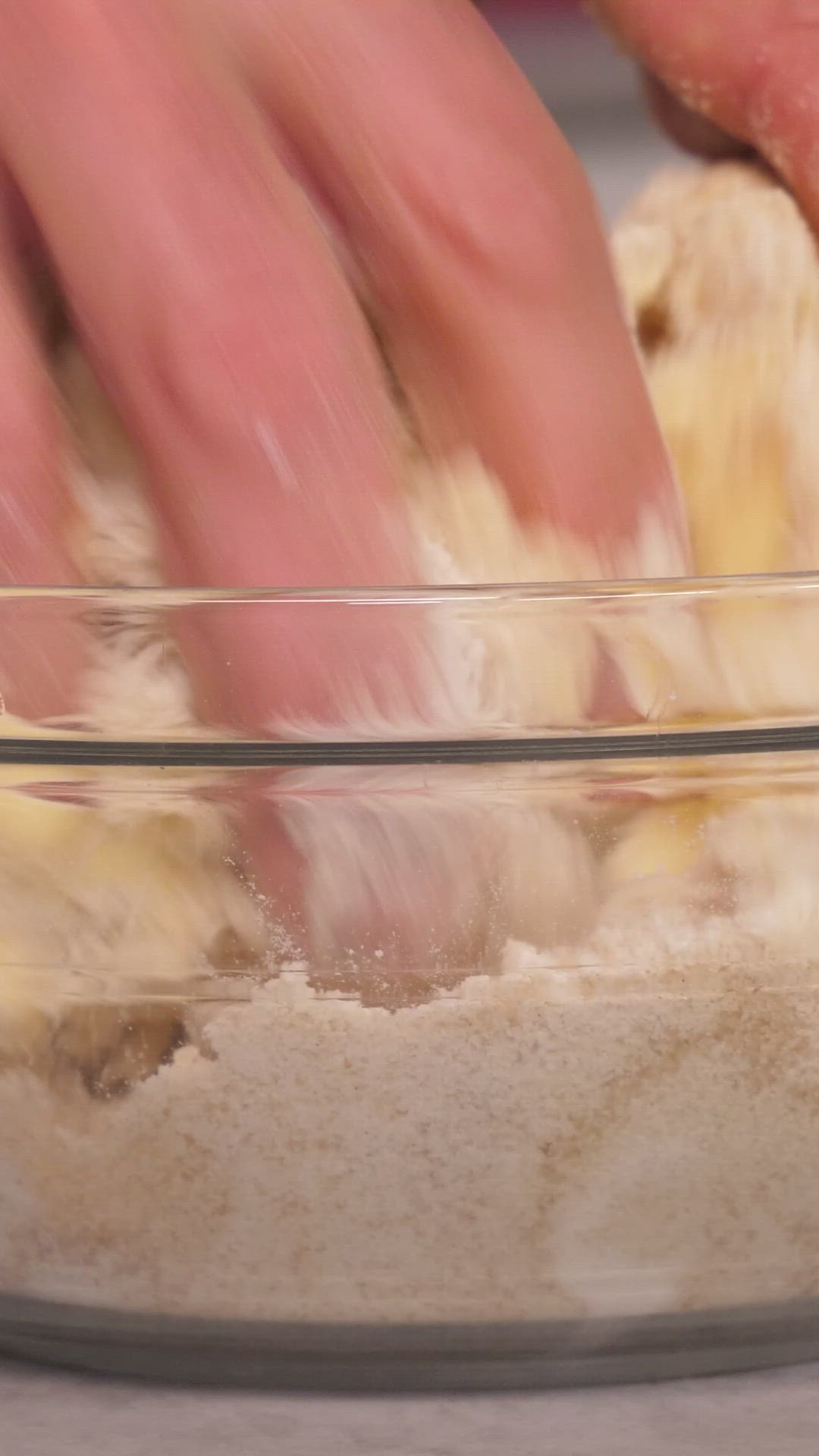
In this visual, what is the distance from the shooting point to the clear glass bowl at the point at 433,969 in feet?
0.54

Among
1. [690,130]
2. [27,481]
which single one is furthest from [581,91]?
[27,481]

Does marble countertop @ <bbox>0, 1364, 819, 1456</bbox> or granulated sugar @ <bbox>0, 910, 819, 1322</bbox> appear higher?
granulated sugar @ <bbox>0, 910, 819, 1322</bbox>

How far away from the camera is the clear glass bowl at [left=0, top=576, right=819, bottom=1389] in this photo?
17 centimetres

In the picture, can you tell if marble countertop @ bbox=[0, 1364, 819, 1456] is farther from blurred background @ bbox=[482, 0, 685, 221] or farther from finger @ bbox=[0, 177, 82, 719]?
blurred background @ bbox=[482, 0, 685, 221]

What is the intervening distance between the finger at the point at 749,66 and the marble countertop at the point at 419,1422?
0.53 feet

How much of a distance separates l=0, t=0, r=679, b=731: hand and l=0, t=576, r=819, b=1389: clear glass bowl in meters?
0.03

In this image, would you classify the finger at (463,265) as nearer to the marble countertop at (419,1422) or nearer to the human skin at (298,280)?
the human skin at (298,280)

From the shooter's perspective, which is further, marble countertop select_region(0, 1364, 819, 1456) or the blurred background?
the blurred background

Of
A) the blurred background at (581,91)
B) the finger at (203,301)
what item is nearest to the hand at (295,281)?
the finger at (203,301)

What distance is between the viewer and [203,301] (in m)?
0.19

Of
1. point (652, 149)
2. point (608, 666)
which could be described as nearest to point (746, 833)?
point (608, 666)

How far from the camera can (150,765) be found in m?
0.17

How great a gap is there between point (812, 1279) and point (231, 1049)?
0.08 metres

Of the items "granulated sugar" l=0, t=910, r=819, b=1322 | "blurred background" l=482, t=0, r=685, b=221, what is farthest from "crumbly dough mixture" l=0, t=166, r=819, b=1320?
"blurred background" l=482, t=0, r=685, b=221
